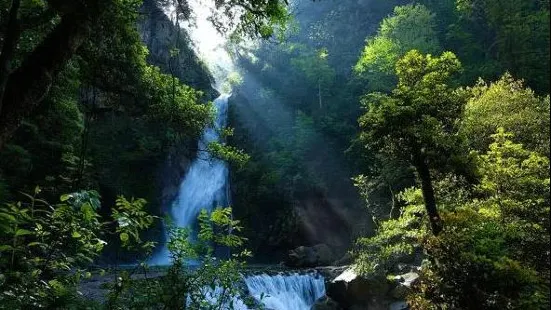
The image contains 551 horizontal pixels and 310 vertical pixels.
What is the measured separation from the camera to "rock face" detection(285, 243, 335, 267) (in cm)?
2839

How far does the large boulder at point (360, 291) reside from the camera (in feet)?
55.4

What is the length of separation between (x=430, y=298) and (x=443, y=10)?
4223 centimetres

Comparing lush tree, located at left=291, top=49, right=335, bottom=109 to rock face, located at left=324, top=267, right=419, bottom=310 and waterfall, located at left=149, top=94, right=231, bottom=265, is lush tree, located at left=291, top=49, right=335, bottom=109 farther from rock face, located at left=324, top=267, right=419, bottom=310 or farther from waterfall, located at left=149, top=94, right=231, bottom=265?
rock face, located at left=324, top=267, right=419, bottom=310

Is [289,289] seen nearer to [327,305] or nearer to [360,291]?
[327,305]

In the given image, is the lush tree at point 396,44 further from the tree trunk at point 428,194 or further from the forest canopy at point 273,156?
the tree trunk at point 428,194

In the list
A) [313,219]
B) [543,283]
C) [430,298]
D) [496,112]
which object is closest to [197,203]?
[313,219]

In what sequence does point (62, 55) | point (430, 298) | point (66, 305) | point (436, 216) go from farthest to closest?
1. point (436, 216)
2. point (430, 298)
3. point (62, 55)
4. point (66, 305)

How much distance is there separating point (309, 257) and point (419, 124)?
60.5 feet

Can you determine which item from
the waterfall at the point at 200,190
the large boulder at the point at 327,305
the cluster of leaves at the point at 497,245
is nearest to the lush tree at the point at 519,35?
the large boulder at the point at 327,305

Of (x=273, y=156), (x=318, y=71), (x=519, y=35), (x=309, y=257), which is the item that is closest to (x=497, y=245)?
(x=309, y=257)

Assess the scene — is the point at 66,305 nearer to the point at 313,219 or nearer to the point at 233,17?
the point at 233,17

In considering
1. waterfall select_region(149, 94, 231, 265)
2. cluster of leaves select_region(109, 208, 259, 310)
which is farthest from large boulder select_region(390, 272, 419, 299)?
waterfall select_region(149, 94, 231, 265)

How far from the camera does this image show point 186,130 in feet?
34.1

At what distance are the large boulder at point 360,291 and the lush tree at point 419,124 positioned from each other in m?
6.23
